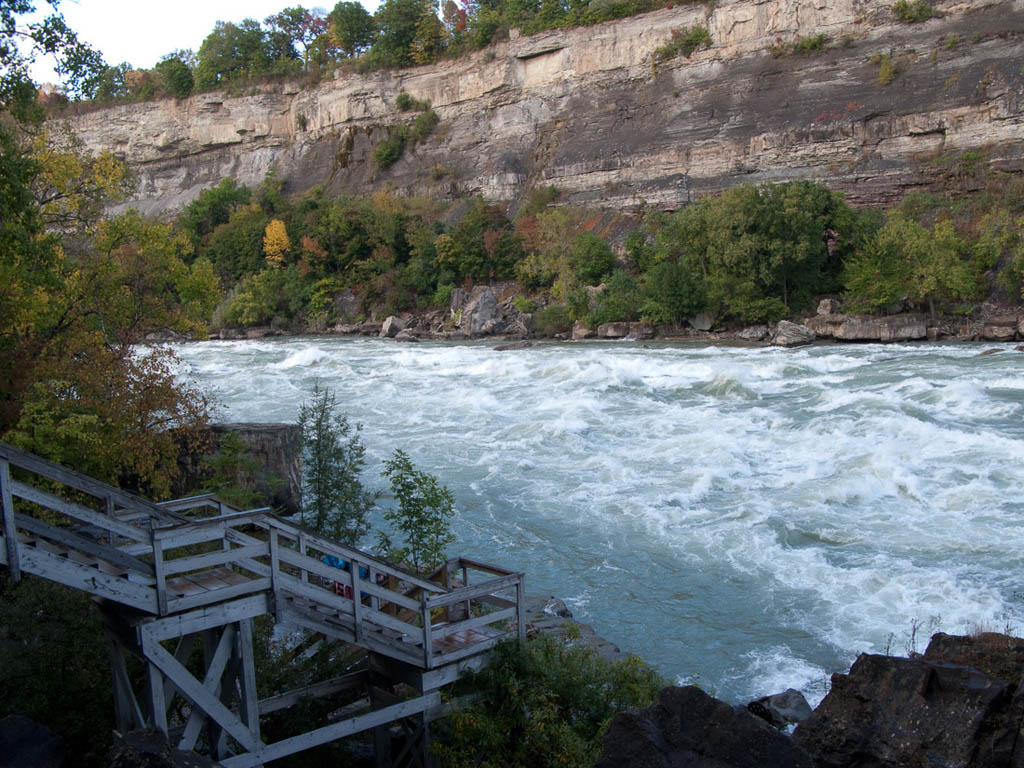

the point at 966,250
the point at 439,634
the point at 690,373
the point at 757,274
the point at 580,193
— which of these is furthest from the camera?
the point at 580,193

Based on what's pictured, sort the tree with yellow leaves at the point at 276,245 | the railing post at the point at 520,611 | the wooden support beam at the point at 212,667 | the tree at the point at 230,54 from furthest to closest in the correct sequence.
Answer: the tree at the point at 230,54, the tree with yellow leaves at the point at 276,245, the railing post at the point at 520,611, the wooden support beam at the point at 212,667

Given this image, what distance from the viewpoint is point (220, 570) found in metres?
7.49

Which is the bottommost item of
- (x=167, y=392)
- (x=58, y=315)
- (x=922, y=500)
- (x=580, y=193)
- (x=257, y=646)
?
(x=922, y=500)

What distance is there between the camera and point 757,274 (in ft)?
138

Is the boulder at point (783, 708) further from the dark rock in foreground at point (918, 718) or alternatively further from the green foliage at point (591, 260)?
the green foliage at point (591, 260)

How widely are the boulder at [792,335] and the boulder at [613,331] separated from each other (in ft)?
26.4

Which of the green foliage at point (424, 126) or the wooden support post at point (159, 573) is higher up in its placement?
the green foliage at point (424, 126)

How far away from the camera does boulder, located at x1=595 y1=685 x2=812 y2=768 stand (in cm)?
467

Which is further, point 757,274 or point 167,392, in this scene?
point 757,274

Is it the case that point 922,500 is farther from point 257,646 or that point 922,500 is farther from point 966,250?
point 966,250

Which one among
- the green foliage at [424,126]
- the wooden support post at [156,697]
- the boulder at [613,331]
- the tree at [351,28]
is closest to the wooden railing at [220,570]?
the wooden support post at [156,697]

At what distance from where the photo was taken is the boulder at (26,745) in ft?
18.8

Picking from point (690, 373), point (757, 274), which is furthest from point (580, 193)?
point (690, 373)

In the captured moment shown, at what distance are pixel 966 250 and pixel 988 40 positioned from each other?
618 inches
